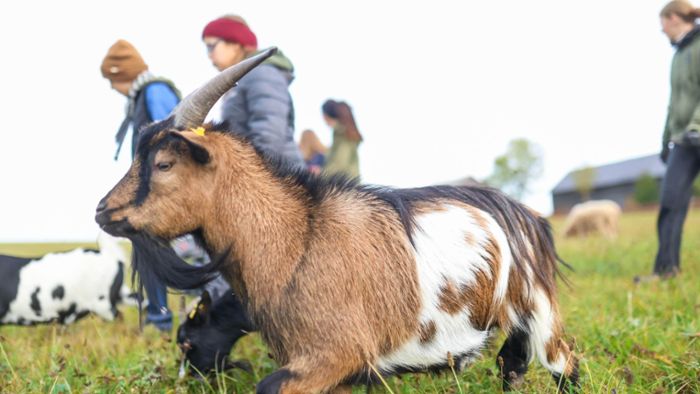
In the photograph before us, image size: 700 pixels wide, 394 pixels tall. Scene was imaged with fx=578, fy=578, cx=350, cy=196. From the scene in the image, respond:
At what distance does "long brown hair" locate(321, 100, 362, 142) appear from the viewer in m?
7.11

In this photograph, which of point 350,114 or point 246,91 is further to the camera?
point 350,114

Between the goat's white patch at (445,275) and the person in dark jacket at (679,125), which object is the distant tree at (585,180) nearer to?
the person in dark jacket at (679,125)

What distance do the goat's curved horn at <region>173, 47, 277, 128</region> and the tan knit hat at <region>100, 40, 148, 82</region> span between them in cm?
249

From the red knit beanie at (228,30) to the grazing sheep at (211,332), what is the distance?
83.6 inches

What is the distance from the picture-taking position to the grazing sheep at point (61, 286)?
4645mm

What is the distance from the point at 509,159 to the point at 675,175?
74.5m

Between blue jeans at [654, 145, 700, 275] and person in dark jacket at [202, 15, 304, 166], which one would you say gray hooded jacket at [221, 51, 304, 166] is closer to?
person in dark jacket at [202, 15, 304, 166]

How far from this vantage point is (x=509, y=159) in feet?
255

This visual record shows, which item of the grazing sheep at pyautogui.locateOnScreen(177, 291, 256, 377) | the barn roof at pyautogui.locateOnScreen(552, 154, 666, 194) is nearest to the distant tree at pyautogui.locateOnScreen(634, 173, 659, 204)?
the barn roof at pyautogui.locateOnScreen(552, 154, 666, 194)

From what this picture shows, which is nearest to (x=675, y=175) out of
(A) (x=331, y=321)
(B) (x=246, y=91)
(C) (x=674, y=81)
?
(C) (x=674, y=81)

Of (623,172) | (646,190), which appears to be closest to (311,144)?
(646,190)

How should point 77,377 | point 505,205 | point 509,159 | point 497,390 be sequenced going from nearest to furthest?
1. point 505,205
2. point 497,390
3. point 77,377
4. point 509,159

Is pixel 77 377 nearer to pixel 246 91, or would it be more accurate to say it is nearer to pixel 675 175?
pixel 246 91

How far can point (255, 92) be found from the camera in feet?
13.3
